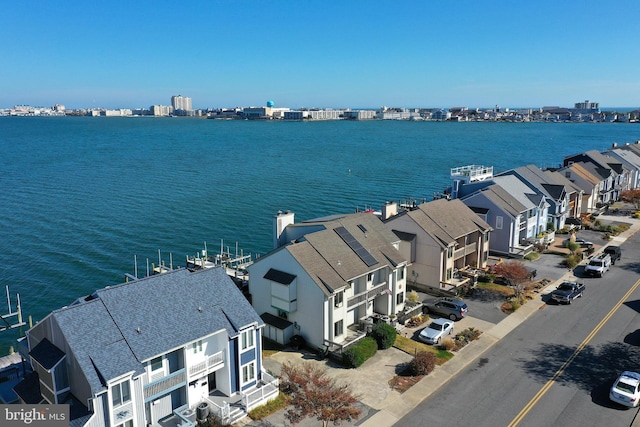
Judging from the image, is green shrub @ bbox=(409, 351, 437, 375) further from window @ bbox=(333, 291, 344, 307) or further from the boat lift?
the boat lift

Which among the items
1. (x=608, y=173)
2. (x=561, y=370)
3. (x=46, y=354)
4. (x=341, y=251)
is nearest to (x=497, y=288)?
(x=561, y=370)

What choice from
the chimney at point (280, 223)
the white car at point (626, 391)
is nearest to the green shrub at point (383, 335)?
the chimney at point (280, 223)

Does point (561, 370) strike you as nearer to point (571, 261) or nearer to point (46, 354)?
point (571, 261)


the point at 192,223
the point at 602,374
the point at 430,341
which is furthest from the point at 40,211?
the point at 602,374

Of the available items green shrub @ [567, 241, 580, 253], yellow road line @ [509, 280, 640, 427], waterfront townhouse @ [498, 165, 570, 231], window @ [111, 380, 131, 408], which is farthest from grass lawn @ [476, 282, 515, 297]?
window @ [111, 380, 131, 408]

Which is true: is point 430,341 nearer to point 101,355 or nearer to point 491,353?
point 491,353

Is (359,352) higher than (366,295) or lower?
lower
